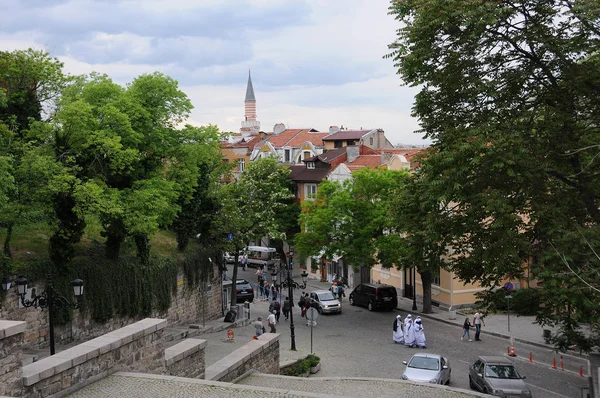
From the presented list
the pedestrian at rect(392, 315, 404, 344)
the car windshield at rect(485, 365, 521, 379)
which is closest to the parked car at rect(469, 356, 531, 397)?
the car windshield at rect(485, 365, 521, 379)

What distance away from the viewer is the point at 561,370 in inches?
962

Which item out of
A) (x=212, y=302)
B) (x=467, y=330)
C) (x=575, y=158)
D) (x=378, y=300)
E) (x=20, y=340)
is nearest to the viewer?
(x=20, y=340)

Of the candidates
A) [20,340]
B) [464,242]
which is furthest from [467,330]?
[20,340]

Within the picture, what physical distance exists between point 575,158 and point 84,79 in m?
20.3

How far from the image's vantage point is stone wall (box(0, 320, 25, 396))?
8531mm

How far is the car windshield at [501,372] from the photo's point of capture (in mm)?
19500

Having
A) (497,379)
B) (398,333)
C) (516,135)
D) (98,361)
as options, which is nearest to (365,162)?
(398,333)

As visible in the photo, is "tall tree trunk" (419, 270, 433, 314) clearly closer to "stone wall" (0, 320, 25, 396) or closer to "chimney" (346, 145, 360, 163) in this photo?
"chimney" (346, 145, 360, 163)

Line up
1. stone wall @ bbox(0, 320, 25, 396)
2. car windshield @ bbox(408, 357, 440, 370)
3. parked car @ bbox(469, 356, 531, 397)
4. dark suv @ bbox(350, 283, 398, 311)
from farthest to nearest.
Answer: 1. dark suv @ bbox(350, 283, 398, 311)
2. car windshield @ bbox(408, 357, 440, 370)
3. parked car @ bbox(469, 356, 531, 397)
4. stone wall @ bbox(0, 320, 25, 396)

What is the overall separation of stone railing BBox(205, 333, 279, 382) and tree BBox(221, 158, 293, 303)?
716 inches

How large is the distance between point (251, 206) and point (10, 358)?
30.3m

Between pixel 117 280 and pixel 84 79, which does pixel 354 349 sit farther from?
pixel 84 79

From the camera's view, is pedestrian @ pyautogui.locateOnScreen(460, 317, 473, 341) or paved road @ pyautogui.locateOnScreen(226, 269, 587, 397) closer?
paved road @ pyautogui.locateOnScreen(226, 269, 587, 397)

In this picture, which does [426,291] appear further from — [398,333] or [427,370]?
[427,370]
